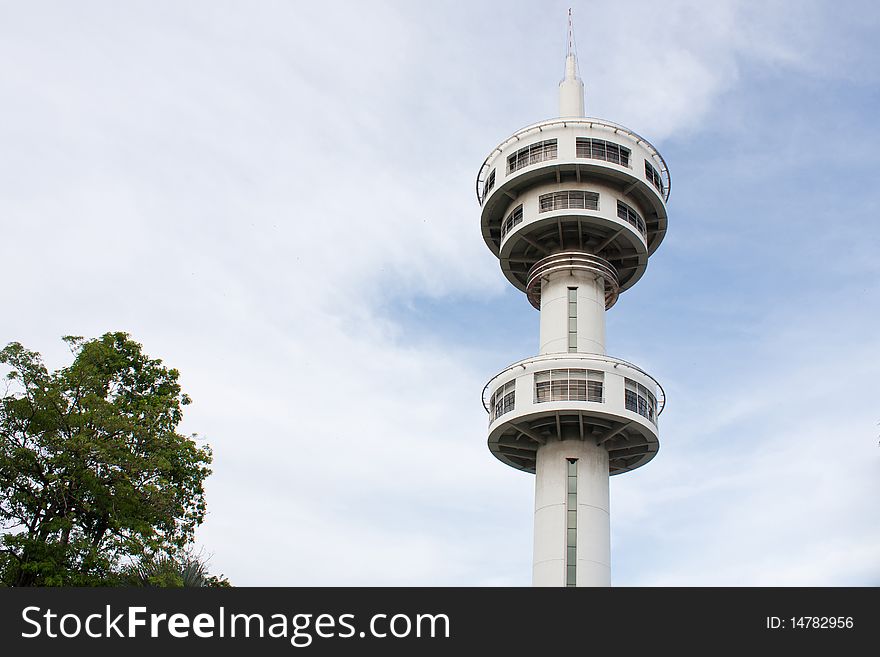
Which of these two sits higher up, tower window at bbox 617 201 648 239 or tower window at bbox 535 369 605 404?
tower window at bbox 617 201 648 239

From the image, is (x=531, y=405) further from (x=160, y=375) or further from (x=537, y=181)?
(x=160, y=375)

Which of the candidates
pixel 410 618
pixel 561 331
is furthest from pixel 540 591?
pixel 561 331

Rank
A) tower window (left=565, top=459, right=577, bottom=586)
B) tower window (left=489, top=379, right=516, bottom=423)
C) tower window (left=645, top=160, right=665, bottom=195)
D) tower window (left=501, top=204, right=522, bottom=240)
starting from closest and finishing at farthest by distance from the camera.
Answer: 1. tower window (left=565, top=459, right=577, bottom=586)
2. tower window (left=489, top=379, right=516, bottom=423)
3. tower window (left=501, top=204, right=522, bottom=240)
4. tower window (left=645, top=160, right=665, bottom=195)

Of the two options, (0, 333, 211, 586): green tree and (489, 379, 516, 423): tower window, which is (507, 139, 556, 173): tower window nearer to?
(489, 379, 516, 423): tower window

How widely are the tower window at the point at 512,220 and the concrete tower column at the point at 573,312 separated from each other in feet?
15.5

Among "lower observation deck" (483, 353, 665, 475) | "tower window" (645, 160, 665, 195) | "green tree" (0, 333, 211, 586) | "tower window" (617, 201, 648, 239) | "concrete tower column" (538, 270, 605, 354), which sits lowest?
"green tree" (0, 333, 211, 586)

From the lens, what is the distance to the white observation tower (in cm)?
5659

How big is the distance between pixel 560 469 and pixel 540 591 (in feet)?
109

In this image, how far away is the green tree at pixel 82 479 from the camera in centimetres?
3616

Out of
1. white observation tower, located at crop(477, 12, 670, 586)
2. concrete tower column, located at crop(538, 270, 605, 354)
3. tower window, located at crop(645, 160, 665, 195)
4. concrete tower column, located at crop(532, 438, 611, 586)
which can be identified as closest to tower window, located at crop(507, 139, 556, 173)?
white observation tower, located at crop(477, 12, 670, 586)

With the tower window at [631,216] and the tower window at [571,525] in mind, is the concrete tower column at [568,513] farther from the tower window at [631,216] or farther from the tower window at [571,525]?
the tower window at [631,216]

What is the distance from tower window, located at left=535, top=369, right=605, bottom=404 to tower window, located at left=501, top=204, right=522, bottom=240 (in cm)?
1270

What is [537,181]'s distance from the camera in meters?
65.4

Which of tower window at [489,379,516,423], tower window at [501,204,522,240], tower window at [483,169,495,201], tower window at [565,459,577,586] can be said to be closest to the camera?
tower window at [565,459,577,586]
